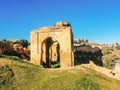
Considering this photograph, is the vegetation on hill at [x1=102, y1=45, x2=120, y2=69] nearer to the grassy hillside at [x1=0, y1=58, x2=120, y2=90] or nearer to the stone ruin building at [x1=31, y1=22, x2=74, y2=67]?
the stone ruin building at [x1=31, y1=22, x2=74, y2=67]

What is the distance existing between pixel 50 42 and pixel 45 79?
53.2 feet

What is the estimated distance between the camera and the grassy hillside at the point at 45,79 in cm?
2338

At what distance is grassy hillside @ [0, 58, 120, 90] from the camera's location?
23.4 metres

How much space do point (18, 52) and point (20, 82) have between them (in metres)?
20.8

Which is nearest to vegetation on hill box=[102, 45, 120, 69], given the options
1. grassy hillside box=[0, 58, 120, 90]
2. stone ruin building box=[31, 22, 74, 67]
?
stone ruin building box=[31, 22, 74, 67]

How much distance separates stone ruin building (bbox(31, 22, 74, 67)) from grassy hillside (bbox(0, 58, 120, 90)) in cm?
936

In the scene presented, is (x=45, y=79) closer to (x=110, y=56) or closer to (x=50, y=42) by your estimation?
(x=50, y=42)

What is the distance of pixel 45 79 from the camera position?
2469 centimetres

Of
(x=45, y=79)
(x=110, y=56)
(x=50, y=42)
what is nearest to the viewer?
(x=45, y=79)

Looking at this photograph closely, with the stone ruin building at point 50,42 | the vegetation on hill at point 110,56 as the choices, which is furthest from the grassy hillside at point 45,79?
the vegetation on hill at point 110,56

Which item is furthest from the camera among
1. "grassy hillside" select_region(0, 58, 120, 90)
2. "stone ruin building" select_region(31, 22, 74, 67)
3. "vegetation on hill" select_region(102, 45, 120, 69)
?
"vegetation on hill" select_region(102, 45, 120, 69)

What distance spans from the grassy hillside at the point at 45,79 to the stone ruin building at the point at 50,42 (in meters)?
9.36

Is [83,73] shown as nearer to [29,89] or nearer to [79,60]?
[29,89]

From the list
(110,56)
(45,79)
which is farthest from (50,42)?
(110,56)
